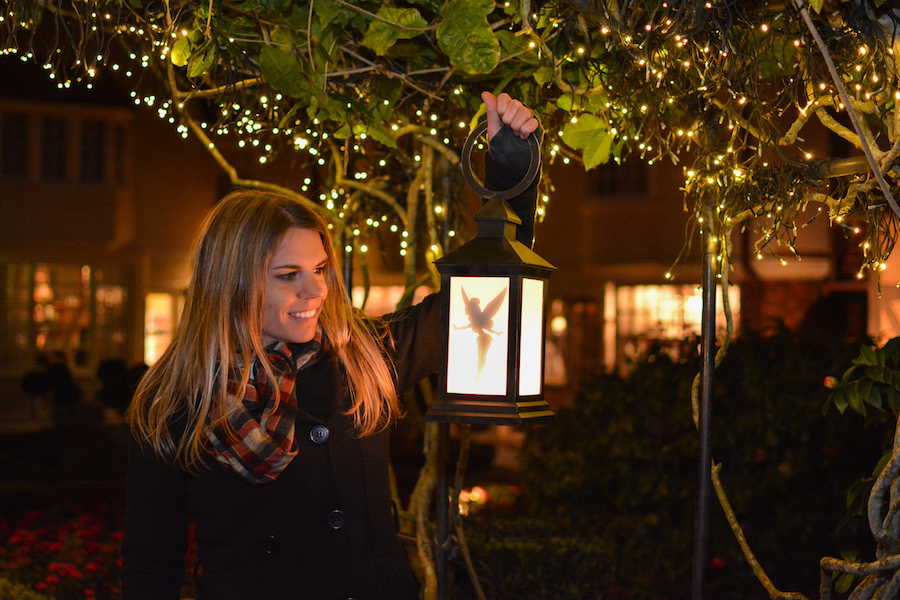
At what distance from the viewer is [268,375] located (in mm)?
1627

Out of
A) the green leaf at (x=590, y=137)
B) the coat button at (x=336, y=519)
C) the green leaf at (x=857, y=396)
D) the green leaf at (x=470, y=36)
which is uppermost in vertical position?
the green leaf at (x=470, y=36)

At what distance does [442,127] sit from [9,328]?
9484 mm

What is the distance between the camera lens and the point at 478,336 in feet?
4.33

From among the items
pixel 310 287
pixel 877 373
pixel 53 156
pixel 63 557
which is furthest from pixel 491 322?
pixel 53 156

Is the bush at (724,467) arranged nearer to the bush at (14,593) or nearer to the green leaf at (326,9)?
the bush at (14,593)

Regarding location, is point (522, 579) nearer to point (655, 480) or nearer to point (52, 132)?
point (655, 480)

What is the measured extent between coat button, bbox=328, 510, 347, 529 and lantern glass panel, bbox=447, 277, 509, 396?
1.41 ft

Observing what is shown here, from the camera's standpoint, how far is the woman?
154 centimetres

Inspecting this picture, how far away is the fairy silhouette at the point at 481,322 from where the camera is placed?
51.5 inches

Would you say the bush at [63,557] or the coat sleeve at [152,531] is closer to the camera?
the coat sleeve at [152,531]

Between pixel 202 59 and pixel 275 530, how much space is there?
115 centimetres

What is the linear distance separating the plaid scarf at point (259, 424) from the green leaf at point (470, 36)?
2.49 ft

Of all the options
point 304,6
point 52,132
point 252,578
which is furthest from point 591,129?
point 52,132

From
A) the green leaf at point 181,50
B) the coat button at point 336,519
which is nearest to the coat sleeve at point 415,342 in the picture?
the coat button at point 336,519
